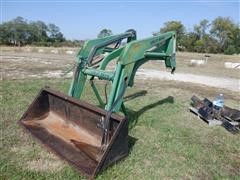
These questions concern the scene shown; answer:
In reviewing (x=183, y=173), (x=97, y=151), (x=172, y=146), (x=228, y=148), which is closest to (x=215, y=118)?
(x=228, y=148)

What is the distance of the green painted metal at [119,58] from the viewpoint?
12.4 ft

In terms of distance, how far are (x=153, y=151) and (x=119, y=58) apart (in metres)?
1.39

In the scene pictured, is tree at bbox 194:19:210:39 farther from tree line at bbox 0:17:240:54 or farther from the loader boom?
the loader boom

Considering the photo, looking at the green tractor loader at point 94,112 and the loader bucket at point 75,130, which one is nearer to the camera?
the loader bucket at point 75,130

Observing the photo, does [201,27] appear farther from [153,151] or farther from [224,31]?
[153,151]

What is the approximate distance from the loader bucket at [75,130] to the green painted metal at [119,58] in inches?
12.0

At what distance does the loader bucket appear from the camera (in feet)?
10.6

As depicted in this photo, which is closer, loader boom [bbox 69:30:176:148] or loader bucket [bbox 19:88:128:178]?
loader bucket [bbox 19:88:128:178]

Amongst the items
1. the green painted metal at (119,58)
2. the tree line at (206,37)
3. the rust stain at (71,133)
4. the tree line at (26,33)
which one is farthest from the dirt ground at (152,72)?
the tree line at (26,33)

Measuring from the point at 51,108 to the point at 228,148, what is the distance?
2.90 m

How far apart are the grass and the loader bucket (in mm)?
120

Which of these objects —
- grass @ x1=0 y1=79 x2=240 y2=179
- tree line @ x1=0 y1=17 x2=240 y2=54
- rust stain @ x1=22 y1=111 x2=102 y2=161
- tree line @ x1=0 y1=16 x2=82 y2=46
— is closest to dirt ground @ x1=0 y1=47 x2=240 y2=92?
rust stain @ x1=22 y1=111 x2=102 y2=161

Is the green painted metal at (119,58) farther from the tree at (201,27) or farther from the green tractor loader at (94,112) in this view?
the tree at (201,27)

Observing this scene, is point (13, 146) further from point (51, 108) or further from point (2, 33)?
point (2, 33)
